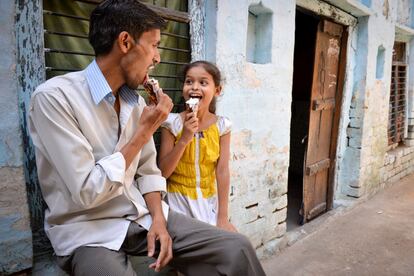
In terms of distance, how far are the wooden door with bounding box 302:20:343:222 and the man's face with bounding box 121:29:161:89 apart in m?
2.83

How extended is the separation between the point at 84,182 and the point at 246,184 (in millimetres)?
1840

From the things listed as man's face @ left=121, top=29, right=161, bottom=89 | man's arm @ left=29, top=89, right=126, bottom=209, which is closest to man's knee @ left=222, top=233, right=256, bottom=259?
man's arm @ left=29, top=89, right=126, bottom=209

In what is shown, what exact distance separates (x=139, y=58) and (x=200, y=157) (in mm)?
798

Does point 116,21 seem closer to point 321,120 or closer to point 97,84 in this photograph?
point 97,84

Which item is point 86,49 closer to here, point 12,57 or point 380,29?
point 12,57

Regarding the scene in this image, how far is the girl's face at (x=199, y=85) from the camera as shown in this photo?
203cm

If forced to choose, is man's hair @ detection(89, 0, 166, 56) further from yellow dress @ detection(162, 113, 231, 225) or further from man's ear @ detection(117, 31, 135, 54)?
yellow dress @ detection(162, 113, 231, 225)

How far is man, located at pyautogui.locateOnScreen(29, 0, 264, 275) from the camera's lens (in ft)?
4.42

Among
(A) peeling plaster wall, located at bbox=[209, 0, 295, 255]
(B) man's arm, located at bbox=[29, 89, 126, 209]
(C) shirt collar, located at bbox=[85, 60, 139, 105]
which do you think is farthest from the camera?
(A) peeling plaster wall, located at bbox=[209, 0, 295, 255]

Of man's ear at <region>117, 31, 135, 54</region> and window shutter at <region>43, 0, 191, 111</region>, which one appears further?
window shutter at <region>43, 0, 191, 111</region>

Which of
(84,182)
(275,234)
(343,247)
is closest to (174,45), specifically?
(84,182)

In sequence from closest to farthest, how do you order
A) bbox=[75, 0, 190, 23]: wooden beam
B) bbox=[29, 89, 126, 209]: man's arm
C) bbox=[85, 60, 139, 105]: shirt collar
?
1. bbox=[29, 89, 126, 209]: man's arm
2. bbox=[85, 60, 139, 105]: shirt collar
3. bbox=[75, 0, 190, 23]: wooden beam

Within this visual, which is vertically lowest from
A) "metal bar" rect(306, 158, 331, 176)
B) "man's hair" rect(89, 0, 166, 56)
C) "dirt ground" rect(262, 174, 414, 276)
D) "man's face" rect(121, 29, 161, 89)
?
"dirt ground" rect(262, 174, 414, 276)

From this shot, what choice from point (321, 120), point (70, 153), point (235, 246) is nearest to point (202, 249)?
point (235, 246)
